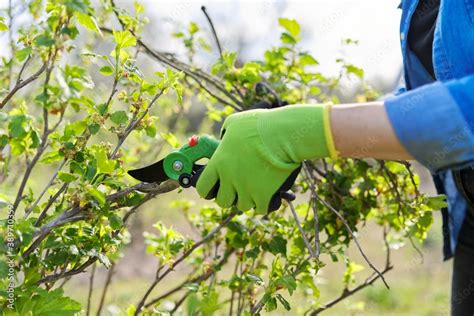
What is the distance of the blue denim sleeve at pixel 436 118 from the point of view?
4.42 ft

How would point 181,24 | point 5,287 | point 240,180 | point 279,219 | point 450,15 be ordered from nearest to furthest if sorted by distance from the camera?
point 5,287 < point 240,180 < point 450,15 < point 279,219 < point 181,24

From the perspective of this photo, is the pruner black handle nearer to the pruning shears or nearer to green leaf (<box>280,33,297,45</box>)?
the pruning shears

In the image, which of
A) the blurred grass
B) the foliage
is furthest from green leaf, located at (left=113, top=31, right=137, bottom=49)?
the blurred grass

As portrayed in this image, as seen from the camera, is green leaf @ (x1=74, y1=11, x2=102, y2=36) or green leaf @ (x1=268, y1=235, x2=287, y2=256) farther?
green leaf @ (x1=268, y1=235, x2=287, y2=256)

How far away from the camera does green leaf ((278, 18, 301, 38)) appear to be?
2.17 metres

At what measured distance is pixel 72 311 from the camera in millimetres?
1448

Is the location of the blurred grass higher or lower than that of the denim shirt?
lower

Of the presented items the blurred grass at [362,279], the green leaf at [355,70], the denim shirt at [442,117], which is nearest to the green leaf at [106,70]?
the denim shirt at [442,117]

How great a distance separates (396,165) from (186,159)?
842 millimetres

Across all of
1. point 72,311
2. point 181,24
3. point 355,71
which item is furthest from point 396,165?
point 72,311

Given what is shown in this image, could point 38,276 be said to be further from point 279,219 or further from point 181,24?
point 181,24

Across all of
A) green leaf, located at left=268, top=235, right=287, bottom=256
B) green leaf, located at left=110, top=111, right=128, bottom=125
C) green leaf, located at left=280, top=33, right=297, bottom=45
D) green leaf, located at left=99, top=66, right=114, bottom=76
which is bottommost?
green leaf, located at left=268, top=235, right=287, bottom=256

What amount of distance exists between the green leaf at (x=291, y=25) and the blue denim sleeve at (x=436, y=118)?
84cm

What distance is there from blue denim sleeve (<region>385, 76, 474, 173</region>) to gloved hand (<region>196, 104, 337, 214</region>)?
0.55ft
